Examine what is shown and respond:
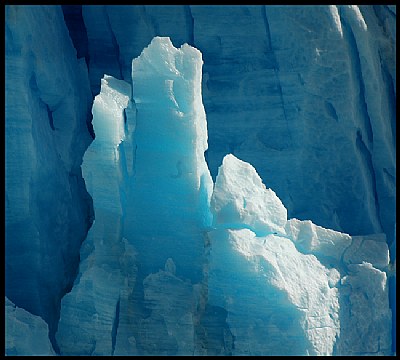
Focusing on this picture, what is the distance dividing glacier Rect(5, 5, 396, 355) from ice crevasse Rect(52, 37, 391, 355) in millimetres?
14

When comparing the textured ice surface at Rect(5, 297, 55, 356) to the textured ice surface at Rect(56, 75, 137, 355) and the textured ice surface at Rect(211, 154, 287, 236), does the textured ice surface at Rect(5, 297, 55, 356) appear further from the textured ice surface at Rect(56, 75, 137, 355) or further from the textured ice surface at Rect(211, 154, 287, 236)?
the textured ice surface at Rect(211, 154, 287, 236)

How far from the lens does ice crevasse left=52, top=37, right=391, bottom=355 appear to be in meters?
9.02

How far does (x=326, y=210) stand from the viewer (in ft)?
37.6

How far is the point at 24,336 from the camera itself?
886cm

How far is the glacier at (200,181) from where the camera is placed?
9070 mm

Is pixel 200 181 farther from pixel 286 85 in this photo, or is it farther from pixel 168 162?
pixel 286 85

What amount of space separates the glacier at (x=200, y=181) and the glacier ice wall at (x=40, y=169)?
18mm

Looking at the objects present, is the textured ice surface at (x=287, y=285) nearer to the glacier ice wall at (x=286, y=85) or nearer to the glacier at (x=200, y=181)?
the glacier at (x=200, y=181)

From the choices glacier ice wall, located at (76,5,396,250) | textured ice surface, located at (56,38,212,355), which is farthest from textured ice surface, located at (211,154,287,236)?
glacier ice wall, located at (76,5,396,250)

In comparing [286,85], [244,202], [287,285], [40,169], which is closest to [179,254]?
[244,202]

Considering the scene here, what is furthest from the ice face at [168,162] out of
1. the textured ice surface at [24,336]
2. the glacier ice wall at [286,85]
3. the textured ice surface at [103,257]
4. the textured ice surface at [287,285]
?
the glacier ice wall at [286,85]

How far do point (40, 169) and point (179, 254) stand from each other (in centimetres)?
159
